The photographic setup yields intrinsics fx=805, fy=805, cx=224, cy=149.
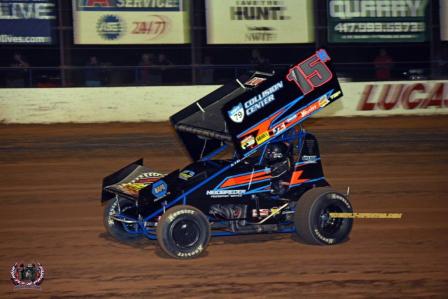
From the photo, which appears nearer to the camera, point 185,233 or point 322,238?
point 185,233

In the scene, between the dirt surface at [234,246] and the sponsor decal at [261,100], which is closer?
the dirt surface at [234,246]

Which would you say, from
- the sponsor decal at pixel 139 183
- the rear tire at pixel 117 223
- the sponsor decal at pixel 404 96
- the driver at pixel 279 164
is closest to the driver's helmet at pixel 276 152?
the driver at pixel 279 164

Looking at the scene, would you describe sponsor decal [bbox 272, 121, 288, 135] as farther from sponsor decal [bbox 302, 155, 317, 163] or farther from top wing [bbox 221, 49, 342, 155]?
sponsor decal [bbox 302, 155, 317, 163]

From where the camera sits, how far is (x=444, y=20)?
2319 cm

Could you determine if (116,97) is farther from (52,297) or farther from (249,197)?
(52,297)

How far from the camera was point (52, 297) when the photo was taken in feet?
21.7

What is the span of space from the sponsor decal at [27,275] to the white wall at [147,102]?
13733mm

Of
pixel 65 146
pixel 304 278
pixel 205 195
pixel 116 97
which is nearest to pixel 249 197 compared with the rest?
pixel 205 195

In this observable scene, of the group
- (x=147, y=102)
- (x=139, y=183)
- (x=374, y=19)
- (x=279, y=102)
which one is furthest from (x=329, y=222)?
(x=374, y=19)

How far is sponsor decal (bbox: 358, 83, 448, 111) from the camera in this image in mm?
22391

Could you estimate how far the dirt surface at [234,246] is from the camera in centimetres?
686

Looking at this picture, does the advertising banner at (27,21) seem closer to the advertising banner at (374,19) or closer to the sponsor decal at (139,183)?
the advertising banner at (374,19)

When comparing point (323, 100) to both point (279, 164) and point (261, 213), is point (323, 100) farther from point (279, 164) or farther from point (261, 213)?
point (261, 213)

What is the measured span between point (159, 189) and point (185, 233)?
507 mm
